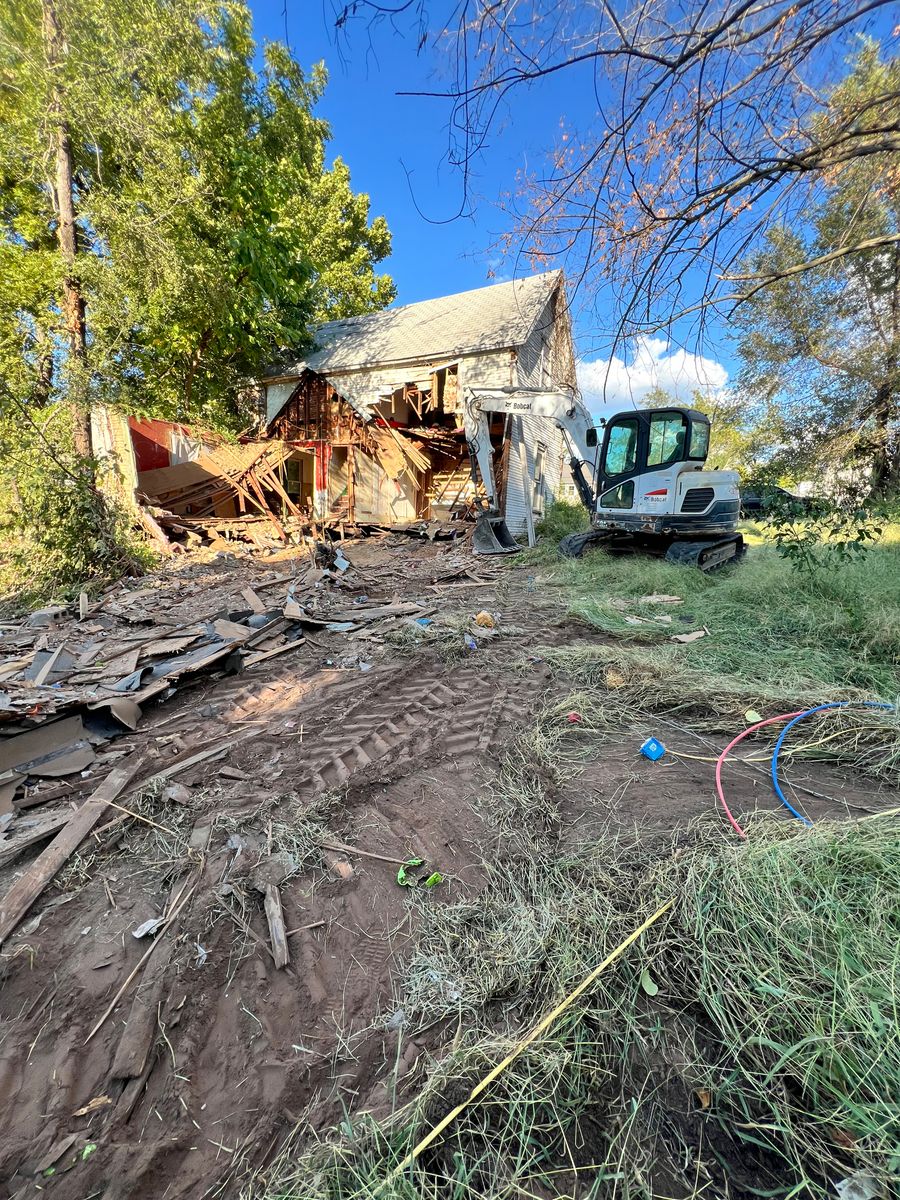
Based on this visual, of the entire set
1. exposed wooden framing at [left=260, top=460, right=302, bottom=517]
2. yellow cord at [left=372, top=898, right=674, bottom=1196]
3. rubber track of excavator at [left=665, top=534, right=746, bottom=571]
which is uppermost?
exposed wooden framing at [left=260, top=460, right=302, bottom=517]

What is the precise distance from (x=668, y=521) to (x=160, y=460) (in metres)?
13.0


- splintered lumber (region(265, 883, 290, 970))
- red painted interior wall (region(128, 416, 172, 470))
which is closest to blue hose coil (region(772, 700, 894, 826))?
splintered lumber (region(265, 883, 290, 970))

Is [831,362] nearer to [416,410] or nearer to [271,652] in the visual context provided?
[416,410]

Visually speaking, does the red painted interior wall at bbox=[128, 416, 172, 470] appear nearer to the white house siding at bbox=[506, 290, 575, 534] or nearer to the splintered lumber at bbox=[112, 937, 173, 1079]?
the white house siding at bbox=[506, 290, 575, 534]

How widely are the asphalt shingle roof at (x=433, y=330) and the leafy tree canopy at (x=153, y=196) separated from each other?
2.11 m

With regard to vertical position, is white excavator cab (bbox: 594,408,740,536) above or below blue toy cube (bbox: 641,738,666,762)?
above

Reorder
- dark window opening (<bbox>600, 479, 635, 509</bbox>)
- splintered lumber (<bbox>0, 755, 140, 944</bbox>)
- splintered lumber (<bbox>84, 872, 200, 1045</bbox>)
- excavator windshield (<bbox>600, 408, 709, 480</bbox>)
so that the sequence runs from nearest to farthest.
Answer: splintered lumber (<bbox>84, 872, 200, 1045</bbox>) < splintered lumber (<bbox>0, 755, 140, 944</bbox>) < excavator windshield (<bbox>600, 408, 709, 480</bbox>) < dark window opening (<bbox>600, 479, 635, 509</bbox>)

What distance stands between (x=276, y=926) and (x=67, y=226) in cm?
1476

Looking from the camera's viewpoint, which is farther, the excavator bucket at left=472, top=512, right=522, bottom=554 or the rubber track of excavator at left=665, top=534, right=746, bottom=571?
the excavator bucket at left=472, top=512, right=522, bottom=554

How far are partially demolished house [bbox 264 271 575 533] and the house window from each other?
35 millimetres

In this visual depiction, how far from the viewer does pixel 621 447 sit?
927 centimetres

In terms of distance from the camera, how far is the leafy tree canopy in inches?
388

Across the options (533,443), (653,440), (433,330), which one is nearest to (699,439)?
(653,440)

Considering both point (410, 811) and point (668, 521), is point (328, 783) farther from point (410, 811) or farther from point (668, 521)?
point (668, 521)
